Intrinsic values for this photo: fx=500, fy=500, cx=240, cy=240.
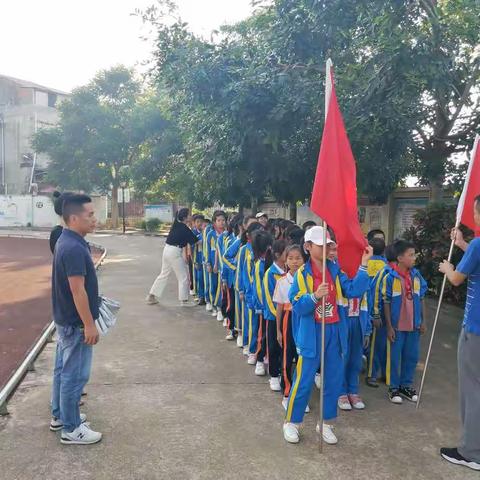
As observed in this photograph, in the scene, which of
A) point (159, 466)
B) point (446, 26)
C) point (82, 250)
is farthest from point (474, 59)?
point (159, 466)

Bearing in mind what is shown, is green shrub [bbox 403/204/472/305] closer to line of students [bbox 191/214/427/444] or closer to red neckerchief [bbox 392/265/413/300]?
line of students [bbox 191/214/427/444]

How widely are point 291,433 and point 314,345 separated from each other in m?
0.68

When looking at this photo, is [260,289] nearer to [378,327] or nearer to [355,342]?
[355,342]

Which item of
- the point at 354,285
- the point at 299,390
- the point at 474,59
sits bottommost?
the point at 299,390

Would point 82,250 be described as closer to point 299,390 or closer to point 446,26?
point 299,390

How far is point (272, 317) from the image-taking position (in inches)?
181

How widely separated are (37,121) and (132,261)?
28.6m

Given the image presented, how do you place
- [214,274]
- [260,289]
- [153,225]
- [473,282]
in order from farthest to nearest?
[153,225] → [214,274] → [260,289] → [473,282]

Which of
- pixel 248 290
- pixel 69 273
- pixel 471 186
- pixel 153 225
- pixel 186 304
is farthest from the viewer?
pixel 153 225

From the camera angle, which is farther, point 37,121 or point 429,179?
point 37,121

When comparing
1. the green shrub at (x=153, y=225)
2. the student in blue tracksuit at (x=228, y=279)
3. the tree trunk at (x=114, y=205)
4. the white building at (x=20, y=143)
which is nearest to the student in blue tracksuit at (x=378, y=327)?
the student in blue tracksuit at (x=228, y=279)

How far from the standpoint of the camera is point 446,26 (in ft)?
20.0

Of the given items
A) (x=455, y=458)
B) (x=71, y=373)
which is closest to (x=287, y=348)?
(x=455, y=458)

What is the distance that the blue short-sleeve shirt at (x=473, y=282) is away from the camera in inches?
125
